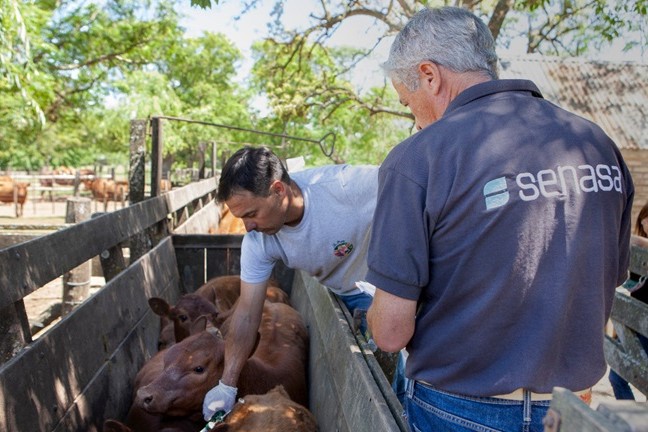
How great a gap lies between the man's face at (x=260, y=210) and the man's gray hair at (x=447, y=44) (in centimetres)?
152

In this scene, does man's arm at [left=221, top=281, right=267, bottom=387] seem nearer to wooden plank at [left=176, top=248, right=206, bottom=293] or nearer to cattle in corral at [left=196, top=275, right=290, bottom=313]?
cattle in corral at [left=196, top=275, right=290, bottom=313]

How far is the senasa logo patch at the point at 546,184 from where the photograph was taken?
1.83 meters

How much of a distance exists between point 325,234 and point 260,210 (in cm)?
52

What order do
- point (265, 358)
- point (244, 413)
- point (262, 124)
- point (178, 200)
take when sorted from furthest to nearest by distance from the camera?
point (262, 124), point (178, 200), point (265, 358), point (244, 413)

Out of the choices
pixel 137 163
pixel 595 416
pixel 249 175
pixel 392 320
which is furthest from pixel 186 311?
pixel 595 416

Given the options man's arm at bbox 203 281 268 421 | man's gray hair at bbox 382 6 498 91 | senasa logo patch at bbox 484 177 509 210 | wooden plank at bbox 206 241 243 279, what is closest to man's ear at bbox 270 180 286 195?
man's arm at bbox 203 281 268 421

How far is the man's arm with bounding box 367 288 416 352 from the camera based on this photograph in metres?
1.97

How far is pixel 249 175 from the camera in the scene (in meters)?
3.49

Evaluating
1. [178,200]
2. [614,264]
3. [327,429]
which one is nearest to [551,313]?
[614,264]

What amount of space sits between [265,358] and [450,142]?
3.01 metres

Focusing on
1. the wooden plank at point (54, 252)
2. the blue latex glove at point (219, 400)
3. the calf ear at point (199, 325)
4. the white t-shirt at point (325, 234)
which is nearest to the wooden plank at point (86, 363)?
the wooden plank at point (54, 252)

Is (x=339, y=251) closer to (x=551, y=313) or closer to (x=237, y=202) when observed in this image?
(x=237, y=202)

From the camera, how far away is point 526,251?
1839 mm

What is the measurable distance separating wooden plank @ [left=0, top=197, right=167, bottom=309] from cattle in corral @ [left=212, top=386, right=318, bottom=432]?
46.4 inches
